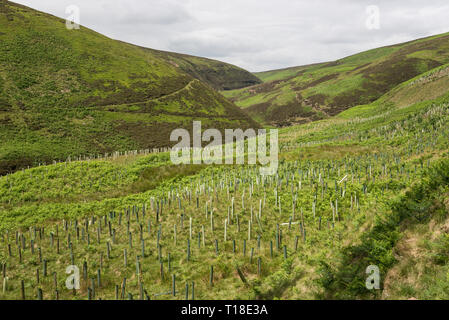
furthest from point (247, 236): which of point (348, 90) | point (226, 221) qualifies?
point (348, 90)

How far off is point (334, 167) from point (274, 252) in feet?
51.2

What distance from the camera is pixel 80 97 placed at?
246ft

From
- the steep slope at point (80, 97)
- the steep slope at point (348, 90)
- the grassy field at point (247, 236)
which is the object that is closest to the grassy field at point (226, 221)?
the grassy field at point (247, 236)

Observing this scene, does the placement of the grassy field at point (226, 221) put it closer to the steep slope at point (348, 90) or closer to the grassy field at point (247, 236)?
the grassy field at point (247, 236)

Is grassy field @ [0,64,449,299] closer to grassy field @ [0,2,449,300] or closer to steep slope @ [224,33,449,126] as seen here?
grassy field @ [0,2,449,300]

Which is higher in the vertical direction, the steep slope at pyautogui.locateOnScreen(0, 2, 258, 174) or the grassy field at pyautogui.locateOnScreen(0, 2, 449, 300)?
the steep slope at pyautogui.locateOnScreen(0, 2, 258, 174)

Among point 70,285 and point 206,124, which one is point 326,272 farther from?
point 206,124

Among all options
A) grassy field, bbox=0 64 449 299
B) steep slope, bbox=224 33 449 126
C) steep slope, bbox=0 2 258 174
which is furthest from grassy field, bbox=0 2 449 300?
steep slope, bbox=224 33 449 126

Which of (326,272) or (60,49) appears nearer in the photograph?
(326,272)

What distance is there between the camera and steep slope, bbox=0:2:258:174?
2222 inches

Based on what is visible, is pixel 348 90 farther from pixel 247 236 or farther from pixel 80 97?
pixel 247 236

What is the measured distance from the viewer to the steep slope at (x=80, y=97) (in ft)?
185

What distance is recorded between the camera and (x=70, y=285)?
1161 centimetres

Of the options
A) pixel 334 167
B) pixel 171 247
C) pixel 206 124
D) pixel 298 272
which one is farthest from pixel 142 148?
pixel 298 272
